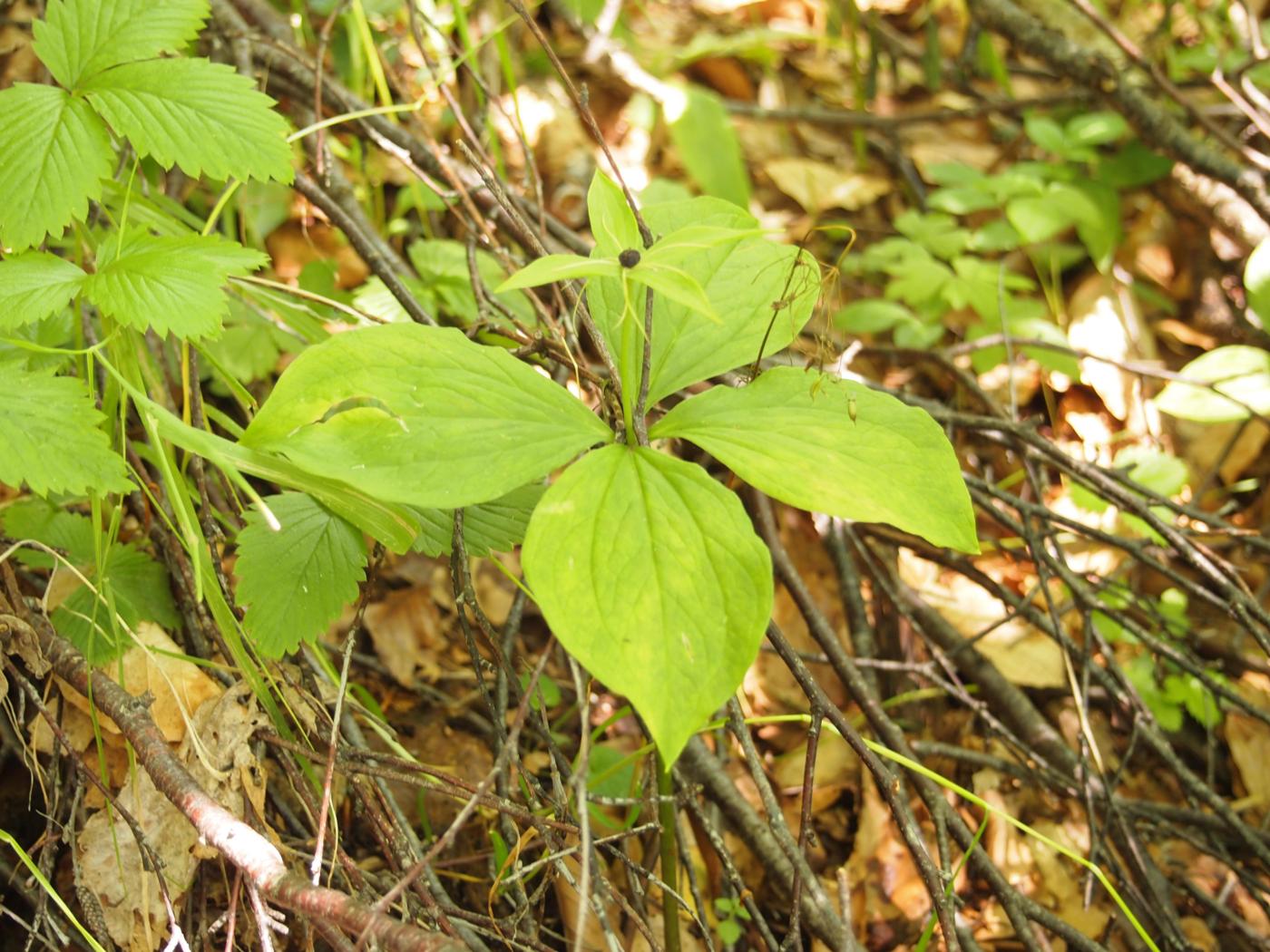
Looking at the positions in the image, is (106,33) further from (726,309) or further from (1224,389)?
(1224,389)

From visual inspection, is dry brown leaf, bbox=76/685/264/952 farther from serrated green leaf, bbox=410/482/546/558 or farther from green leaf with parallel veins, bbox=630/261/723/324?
green leaf with parallel veins, bbox=630/261/723/324

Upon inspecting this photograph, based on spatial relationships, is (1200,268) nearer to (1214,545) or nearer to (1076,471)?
(1214,545)

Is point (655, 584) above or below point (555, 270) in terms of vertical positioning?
below

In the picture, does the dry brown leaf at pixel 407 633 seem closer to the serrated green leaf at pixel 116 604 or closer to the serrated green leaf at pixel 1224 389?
the serrated green leaf at pixel 116 604

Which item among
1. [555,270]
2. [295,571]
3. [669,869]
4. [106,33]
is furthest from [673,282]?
[106,33]

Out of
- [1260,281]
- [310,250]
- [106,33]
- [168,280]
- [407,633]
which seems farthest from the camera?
[310,250]

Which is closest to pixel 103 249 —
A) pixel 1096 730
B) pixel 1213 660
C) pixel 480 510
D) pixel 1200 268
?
pixel 480 510

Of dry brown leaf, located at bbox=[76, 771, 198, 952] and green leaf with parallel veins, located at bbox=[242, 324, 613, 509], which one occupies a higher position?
green leaf with parallel veins, located at bbox=[242, 324, 613, 509]

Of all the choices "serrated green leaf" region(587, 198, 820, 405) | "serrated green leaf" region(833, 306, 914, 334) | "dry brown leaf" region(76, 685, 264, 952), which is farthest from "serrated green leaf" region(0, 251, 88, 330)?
"serrated green leaf" region(833, 306, 914, 334)

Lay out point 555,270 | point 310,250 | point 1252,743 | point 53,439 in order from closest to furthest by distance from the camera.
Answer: point 555,270, point 53,439, point 1252,743, point 310,250
